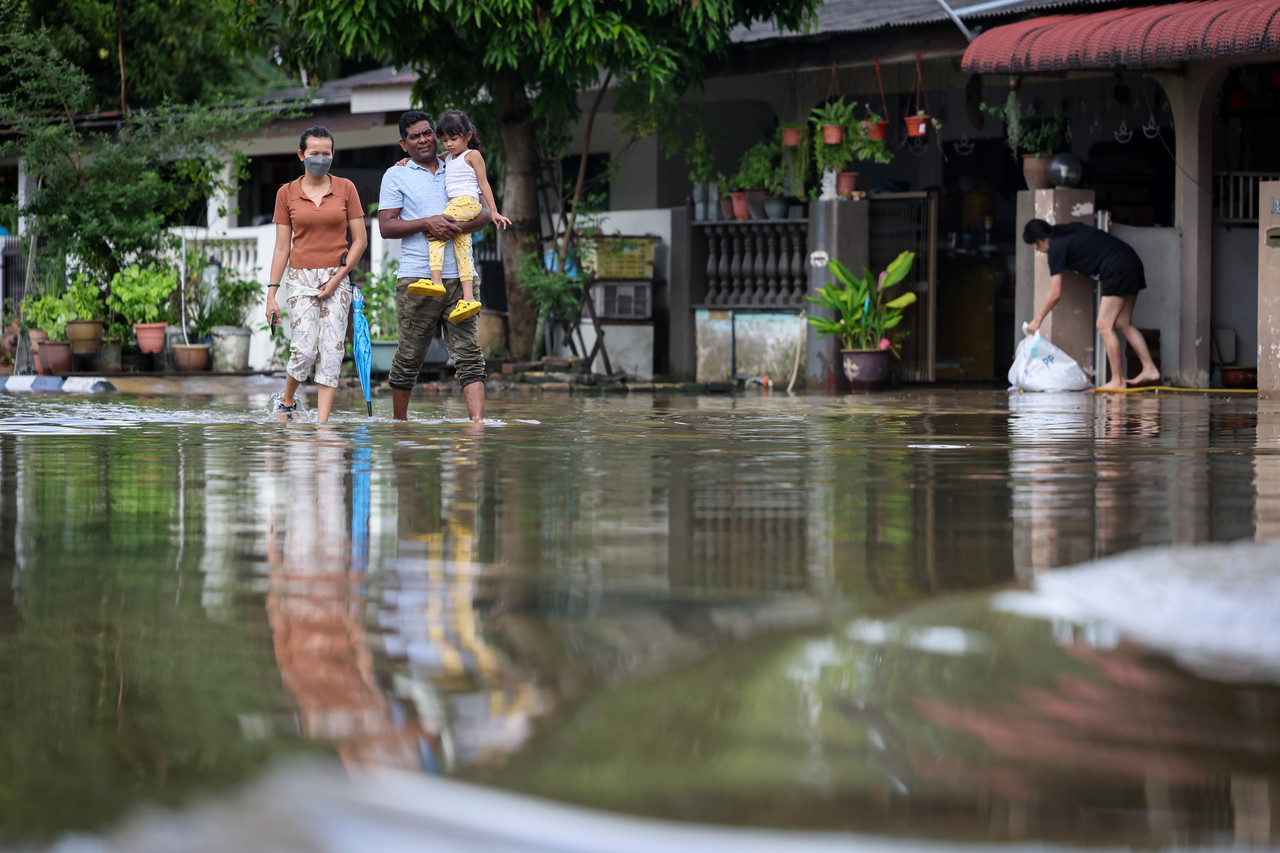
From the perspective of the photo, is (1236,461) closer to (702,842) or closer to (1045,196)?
(702,842)

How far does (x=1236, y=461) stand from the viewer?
729cm

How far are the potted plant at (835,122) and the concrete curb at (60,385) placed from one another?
7.75m

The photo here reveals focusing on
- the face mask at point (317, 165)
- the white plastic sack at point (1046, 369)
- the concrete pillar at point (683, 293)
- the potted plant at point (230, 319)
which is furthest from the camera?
the potted plant at point (230, 319)

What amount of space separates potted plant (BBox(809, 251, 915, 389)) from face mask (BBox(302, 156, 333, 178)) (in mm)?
7757

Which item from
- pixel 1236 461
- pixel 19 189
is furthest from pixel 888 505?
pixel 19 189

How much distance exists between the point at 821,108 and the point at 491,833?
671 inches

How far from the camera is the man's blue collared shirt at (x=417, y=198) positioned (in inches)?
386

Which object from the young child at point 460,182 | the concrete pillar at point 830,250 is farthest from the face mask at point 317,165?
the concrete pillar at point 830,250

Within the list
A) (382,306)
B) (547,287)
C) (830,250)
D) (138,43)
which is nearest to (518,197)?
(547,287)

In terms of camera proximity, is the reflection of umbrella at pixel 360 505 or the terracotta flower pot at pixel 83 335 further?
the terracotta flower pot at pixel 83 335

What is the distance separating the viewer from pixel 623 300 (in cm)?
1877

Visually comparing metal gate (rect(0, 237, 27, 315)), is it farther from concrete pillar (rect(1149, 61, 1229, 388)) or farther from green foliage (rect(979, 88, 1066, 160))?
concrete pillar (rect(1149, 61, 1229, 388))

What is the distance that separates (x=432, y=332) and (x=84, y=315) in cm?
1100

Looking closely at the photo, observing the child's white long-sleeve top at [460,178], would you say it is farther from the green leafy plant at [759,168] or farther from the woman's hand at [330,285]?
the green leafy plant at [759,168]
